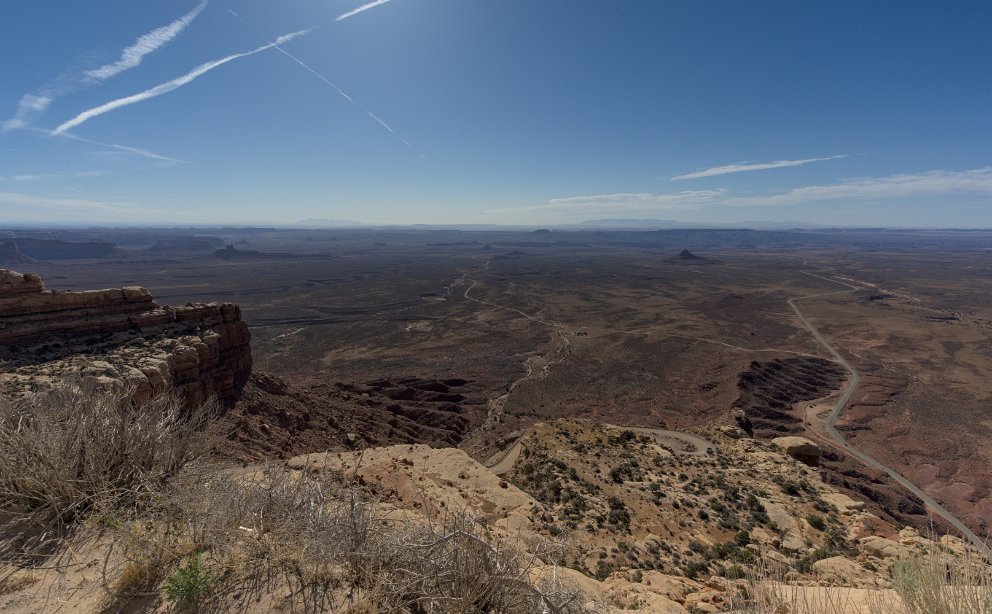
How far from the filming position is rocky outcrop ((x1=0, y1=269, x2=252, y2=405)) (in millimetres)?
14000

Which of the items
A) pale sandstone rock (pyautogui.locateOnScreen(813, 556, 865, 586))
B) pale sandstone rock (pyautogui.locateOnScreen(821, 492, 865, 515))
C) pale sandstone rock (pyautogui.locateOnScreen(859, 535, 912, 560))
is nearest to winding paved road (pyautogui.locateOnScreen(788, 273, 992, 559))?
pale sandstone rock (pyautogui.locateOnScreen(859, 535, 912, 560))

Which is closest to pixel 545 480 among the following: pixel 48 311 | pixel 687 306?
pixel 48 311

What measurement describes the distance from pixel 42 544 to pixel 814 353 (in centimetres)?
6687

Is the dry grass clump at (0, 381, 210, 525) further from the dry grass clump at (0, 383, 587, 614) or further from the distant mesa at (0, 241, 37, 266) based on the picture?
the distant mesa at (0, 241, 37, 266)

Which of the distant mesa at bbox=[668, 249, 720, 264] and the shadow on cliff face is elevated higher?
the distant mesa at bbox=[668, 249, 720, 264]

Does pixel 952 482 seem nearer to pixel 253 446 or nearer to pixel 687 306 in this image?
pixel 253 446

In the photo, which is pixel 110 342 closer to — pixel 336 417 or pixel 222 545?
pixel 336 417

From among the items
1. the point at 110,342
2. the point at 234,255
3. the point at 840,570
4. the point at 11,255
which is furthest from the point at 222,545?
the point at 11,255

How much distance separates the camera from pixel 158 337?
18.3 metres

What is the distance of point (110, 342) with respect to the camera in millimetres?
16859

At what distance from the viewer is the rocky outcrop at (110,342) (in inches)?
551

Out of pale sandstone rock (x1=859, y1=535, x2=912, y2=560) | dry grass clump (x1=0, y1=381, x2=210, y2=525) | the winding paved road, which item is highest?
dry grass clump (x1=0, y1=381, x2=210, y2=525)

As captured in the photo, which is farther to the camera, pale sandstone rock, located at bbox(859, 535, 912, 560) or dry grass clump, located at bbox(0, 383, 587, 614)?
pale sandstone rock, located at bbox(859, 535, 912, 560)

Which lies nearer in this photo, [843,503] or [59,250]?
[843,503]
